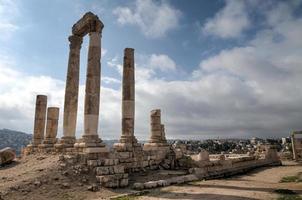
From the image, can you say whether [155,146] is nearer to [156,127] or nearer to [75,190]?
[156,127]

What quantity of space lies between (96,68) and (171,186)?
8.72 metres

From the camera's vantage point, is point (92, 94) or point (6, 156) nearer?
point (92, 94)

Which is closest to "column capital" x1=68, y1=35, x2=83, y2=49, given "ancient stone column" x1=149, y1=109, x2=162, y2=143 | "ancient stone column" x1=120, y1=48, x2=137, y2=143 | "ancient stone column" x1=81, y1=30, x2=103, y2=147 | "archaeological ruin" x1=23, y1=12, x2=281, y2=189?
"archaeological ruin" x1=23, y1=12, x2=281, y2=189

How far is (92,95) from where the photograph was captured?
19078 mm

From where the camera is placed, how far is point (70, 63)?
75.5 ft

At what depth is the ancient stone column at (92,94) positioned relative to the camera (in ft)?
60.9

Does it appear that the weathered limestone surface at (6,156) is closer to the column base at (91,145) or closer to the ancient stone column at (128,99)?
the column base at (91,145)

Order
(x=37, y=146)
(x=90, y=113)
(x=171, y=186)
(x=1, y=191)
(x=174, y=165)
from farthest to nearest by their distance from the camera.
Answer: (x=37, y=146) → (x=174, y=165) → (x=90, y=113) → (x=171, y=186) → (x=1, y=191)

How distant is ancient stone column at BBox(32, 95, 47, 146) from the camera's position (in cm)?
2547

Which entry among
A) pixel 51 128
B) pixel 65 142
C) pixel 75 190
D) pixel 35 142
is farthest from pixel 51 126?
pixel 75 190

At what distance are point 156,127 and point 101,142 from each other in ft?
17.9

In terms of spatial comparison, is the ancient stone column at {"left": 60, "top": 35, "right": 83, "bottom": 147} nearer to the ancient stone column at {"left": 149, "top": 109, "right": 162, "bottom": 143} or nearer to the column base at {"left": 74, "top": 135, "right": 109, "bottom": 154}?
the column base at {"left": 74, "top": 135, "right": 109, "bottom": 154}

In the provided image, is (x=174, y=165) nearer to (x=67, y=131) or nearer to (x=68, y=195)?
(x=67, y=131)

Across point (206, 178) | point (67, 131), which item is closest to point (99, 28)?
point (67, 131)
